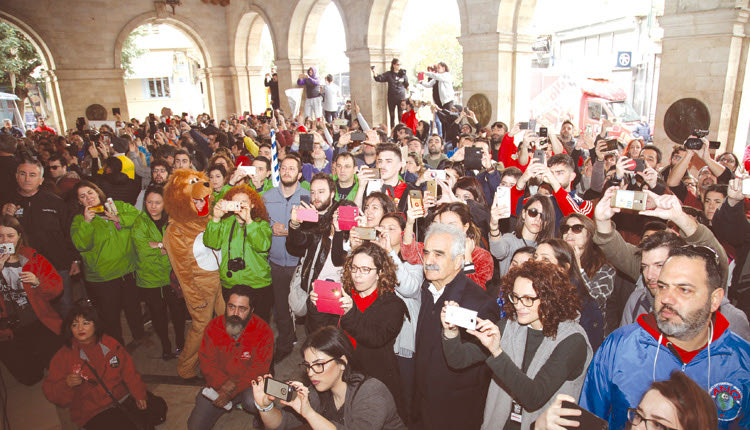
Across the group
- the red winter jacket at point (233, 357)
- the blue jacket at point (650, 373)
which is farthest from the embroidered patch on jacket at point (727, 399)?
the red winter jacket at point (233, 357)

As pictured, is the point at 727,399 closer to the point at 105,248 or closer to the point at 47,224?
the point at 105,248

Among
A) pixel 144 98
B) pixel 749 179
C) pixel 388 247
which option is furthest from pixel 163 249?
pixel 144 98

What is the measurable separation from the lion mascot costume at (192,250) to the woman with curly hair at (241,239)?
18 centimetres

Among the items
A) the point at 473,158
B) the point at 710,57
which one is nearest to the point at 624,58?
the point at 710,57

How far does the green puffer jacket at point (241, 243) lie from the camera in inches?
161

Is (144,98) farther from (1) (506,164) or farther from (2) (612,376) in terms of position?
(2) (612,376)

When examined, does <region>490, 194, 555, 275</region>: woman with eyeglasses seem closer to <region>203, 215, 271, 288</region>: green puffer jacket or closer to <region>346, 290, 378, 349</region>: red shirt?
<region>346, 290, 378, 349</region>: red shirt

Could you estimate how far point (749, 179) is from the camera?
311cm

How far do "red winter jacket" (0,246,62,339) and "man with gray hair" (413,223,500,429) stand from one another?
3829mm

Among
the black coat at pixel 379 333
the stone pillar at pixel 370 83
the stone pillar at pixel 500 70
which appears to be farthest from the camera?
the stone pillar at pixel 370 83

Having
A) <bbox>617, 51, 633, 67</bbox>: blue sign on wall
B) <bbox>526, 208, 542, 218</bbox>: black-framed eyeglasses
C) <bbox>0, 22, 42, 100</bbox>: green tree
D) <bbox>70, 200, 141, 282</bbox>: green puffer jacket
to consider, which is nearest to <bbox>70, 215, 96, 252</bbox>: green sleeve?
<bbox>70, 200, 141, 282</bbox>: green puffer jacket

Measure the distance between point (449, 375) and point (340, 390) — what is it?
69cm

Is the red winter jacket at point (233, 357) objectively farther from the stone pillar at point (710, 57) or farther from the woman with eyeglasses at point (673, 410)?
the stone pillar at point (710, 57)

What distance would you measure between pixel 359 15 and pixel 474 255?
11.3 meters
